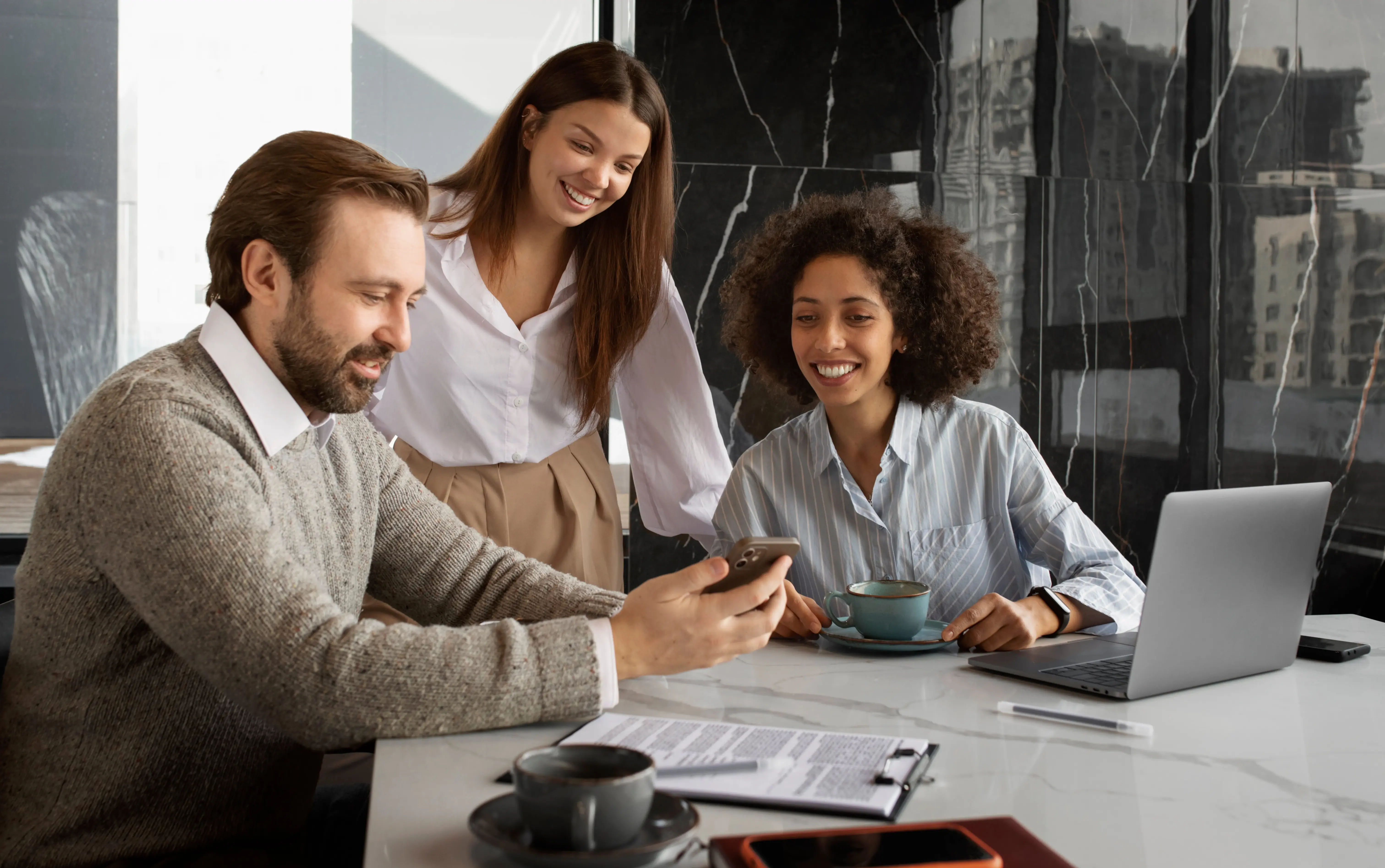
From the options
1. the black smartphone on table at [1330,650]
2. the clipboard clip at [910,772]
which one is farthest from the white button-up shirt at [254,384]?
the black smartphone on table at [1330,650]

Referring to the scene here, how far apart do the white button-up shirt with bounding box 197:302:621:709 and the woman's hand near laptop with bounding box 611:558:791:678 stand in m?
0.04

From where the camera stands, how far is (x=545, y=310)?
2.11 m

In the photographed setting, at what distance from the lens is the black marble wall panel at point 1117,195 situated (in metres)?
3.20

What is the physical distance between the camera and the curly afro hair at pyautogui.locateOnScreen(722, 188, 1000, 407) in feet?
6.72

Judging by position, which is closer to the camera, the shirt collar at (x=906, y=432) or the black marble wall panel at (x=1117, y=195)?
the shirt collar at (x=906, y=432)

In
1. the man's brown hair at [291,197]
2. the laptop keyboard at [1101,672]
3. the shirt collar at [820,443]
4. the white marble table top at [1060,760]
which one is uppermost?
the man's brown hair at [291,197]

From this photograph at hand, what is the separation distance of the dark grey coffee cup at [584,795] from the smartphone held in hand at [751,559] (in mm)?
424

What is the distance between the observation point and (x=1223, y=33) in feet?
11.4

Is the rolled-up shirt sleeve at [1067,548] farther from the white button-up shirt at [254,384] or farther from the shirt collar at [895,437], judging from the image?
the white button-up shirt at [254,384]

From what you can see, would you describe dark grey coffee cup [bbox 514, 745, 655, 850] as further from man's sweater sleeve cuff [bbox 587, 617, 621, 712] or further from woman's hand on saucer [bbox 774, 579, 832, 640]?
woman's hand on saucer [bbox 774, 579, 832, 640]

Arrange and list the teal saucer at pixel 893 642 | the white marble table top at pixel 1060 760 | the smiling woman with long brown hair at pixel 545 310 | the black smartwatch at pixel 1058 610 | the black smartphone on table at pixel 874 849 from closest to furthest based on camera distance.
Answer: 1. the black smartphone on table at pixel 874 849
2. the white marble table top at pixel 1060 760
3. the teal saucer at pixel 893 642
4. the black smartwatch at pixel 1058 610
5. the smiling woman with long brown hair at pixel 545 310

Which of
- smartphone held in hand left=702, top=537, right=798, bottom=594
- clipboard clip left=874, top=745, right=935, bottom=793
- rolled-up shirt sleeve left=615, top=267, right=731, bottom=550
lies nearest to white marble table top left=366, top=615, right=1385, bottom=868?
clipboard clip left=874, top=745, right=935, bottom=793

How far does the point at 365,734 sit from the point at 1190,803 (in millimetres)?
714

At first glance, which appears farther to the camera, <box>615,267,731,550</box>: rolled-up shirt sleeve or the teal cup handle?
<box>615,267,731,550</box>: rolled-up shirt sleeve
